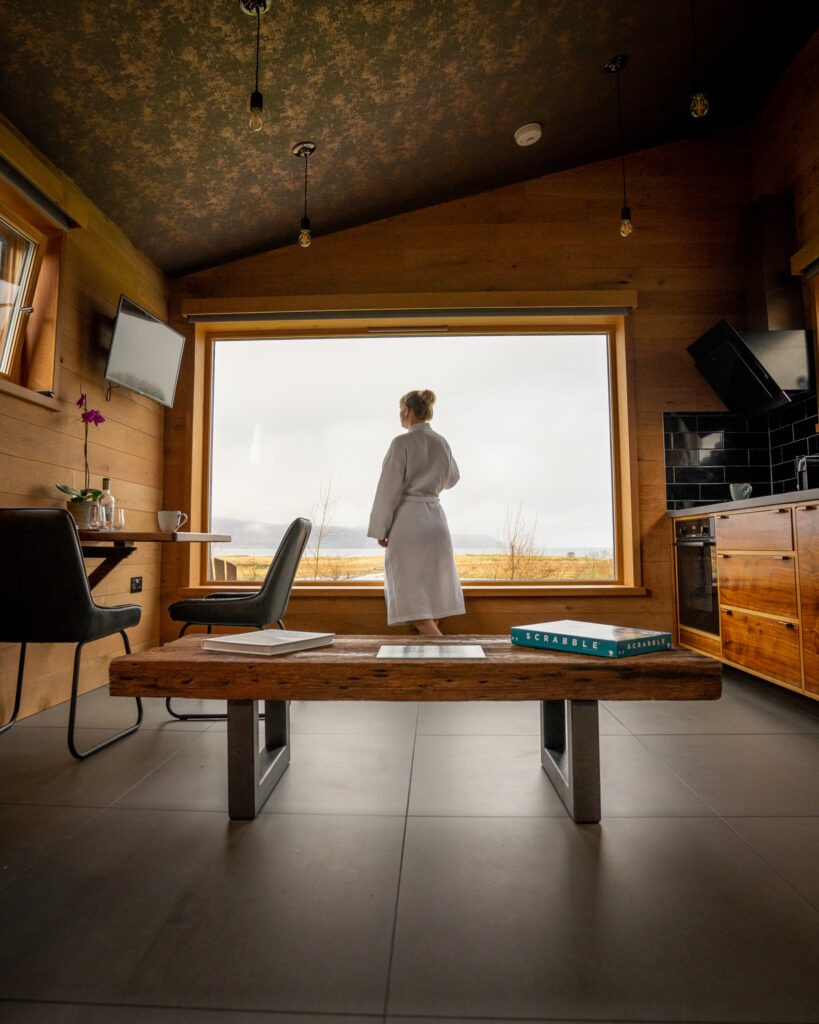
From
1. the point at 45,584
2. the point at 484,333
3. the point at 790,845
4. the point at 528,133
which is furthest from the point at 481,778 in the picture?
the point at 528,133

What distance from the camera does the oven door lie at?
119 inches

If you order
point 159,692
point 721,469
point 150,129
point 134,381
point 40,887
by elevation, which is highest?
point 150,129

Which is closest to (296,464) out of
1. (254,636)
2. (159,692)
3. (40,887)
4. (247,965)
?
(254,636)

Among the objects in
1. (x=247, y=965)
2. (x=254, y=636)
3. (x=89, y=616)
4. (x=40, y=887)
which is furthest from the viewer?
(x=89, y=616)

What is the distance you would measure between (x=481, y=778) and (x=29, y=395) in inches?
87.2

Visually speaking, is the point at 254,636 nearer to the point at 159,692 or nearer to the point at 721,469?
the point at 159,692

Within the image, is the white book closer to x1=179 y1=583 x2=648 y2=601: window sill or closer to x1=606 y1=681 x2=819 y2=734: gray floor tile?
x1=606 y1=681 x2=819 y2=734: gray floor tile

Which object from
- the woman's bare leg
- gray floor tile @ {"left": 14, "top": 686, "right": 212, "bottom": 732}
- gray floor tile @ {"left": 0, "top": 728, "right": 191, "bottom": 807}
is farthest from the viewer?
the woman's bare leg

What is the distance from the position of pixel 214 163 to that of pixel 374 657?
8.70 ft

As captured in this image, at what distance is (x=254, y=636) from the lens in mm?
1562

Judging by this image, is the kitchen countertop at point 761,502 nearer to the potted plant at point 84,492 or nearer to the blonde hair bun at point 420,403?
the blonde hair bun at point 420,403

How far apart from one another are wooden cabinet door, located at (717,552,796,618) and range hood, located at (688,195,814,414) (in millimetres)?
1025

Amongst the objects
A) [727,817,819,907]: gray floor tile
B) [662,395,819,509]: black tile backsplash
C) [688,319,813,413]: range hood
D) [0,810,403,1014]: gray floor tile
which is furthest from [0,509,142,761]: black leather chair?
[688,319,813,413]: range hood

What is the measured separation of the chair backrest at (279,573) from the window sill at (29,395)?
1.14 metres
